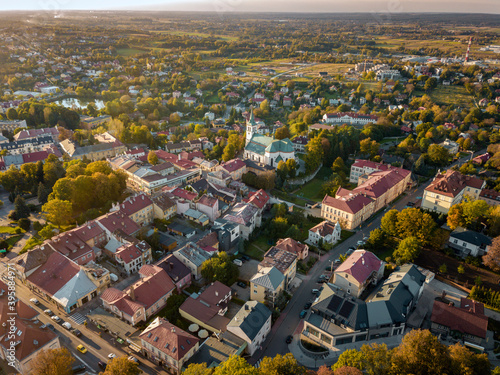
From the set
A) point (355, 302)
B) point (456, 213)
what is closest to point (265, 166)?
point (456, 213)

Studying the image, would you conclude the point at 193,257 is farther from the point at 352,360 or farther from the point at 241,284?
the point at 352,360

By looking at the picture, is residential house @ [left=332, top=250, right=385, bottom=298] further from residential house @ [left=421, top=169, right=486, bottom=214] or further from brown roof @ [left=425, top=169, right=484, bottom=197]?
brown roof @ [left=425, top=169, right=484, bottom=197]

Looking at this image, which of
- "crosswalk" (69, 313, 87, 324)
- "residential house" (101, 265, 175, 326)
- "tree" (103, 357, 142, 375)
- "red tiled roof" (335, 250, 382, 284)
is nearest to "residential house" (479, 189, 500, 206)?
"red tiled roof" (335, 250, 382, 284)

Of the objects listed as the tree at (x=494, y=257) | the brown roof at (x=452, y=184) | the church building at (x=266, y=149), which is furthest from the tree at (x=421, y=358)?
the church building at (x=266, y=149)

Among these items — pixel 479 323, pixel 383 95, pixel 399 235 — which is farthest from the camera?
pixel 383 95

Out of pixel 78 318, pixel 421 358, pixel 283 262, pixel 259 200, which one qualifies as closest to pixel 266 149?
pixel 259 200

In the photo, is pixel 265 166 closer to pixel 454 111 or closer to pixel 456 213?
pixel 456 213
